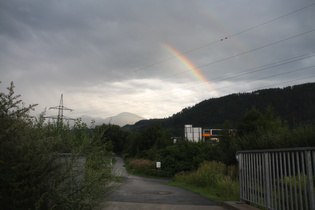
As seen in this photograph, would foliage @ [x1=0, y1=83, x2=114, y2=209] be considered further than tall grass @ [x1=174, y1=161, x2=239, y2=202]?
No

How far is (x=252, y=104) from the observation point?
456 ft

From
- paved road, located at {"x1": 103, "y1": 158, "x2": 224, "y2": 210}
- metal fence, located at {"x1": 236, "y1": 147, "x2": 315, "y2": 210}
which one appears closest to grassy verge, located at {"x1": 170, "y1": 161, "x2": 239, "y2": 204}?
paved road, located at {"x1": 103, "y1": 158, "x2": 224, "y2": 210}

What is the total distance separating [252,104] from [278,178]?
139976mm

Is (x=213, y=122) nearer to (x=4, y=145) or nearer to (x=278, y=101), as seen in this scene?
(x=278, y=101)

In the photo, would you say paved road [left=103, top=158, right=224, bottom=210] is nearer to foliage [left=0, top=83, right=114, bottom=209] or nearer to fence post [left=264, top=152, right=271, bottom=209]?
foliage [left=0, top=83, right=114, bottom=209]

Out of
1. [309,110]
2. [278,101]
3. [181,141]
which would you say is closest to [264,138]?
[181,141]

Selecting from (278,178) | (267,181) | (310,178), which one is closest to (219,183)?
(267,181)

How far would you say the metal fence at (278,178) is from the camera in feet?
16.4

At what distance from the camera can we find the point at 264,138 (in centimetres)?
1556

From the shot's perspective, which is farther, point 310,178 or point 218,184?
point 218,184

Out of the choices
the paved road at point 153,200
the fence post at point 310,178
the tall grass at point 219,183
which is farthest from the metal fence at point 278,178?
the tall grass at point 219,183

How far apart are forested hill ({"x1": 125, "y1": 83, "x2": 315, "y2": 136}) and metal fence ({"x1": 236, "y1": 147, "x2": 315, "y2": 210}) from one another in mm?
98488

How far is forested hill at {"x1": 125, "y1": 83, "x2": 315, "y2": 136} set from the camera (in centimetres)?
11743

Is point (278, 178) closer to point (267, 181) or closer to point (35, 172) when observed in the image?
point (267, 181)
